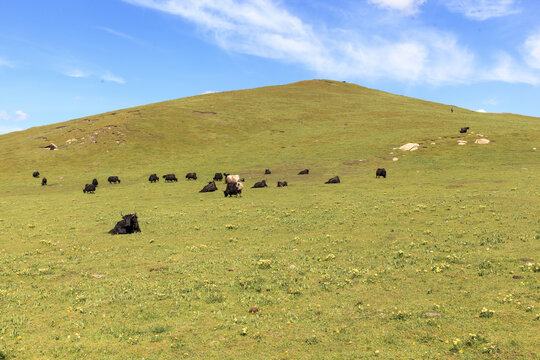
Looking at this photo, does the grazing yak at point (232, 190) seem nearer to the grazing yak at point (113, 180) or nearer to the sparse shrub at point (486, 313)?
the grazing yak at point (113, 180)

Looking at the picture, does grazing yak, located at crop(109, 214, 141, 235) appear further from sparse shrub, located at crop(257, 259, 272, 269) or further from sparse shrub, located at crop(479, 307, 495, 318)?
sparse shrub, located at crop(479, 307, 495, 318)

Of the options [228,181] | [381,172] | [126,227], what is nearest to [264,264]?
[126,227]

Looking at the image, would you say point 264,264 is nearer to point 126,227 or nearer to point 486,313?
point 486,313

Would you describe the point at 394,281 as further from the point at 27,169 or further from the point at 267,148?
the point at 27,169

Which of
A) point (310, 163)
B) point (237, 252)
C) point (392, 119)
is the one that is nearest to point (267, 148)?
point (310, 163)

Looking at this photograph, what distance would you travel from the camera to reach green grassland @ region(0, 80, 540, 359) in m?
9.08

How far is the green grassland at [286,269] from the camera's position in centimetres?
908

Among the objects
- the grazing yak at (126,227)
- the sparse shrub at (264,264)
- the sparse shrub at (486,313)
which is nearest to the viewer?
the sparse shrub at (486,313)

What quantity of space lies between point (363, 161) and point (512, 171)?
20.4 metres

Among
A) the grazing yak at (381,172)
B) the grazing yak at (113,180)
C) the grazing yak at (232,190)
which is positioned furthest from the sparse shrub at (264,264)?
the grazing yak at (113,180)

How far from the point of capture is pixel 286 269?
1477 centimetres

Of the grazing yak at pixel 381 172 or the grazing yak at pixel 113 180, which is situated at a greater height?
the grazing yak at pixel 381 172

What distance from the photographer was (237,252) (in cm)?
1755

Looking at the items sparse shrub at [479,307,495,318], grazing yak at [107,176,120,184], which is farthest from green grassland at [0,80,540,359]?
grazing yak at [107,176,120,184]
